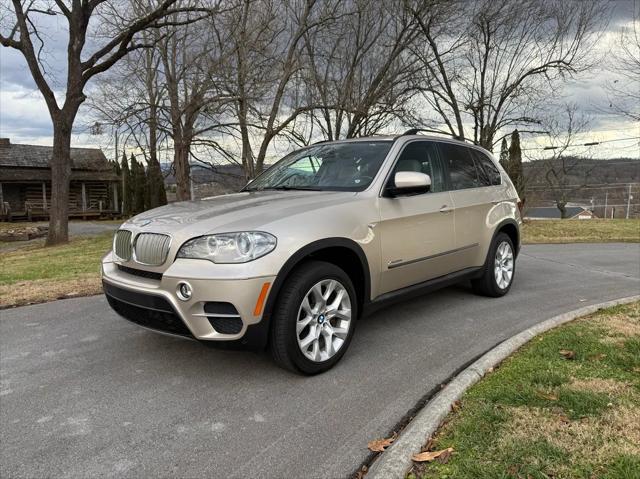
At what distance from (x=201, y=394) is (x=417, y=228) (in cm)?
232

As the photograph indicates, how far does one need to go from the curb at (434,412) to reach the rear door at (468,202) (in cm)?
104

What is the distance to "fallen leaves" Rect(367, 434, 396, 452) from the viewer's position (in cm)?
254

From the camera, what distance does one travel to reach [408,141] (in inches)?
178

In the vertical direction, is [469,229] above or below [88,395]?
above

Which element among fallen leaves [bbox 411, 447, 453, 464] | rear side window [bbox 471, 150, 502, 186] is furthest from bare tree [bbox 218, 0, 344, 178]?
fallen leaves [bbox 411, 447, 453, 464]

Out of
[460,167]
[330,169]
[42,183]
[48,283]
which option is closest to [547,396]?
[330,169]

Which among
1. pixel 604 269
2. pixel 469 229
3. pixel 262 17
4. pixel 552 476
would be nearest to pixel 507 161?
pixel 262 17

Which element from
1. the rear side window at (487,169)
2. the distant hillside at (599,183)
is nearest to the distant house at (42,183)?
the distant hillside at (599,183)

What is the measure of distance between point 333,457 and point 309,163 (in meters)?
3.02

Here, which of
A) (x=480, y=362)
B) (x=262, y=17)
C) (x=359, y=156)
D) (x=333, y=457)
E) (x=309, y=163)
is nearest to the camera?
A: (x=333, y=457)

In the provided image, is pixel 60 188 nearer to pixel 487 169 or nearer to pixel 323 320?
pixel 487 169

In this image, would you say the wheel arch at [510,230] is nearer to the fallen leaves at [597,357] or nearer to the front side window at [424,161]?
the front side window at [424,161]

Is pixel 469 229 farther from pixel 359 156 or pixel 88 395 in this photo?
pixel 88 395

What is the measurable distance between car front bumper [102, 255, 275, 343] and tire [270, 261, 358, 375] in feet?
0.65
